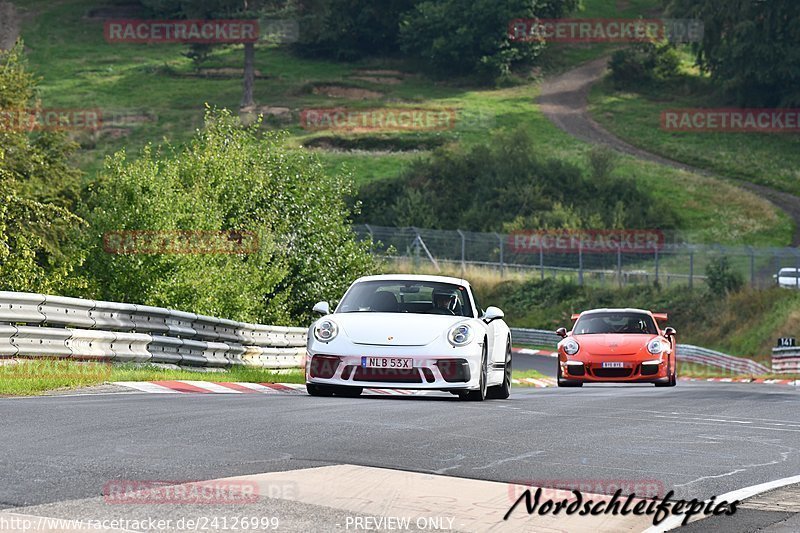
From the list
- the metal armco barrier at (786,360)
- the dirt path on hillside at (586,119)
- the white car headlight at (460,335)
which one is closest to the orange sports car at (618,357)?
the white car headlight at (460,335)

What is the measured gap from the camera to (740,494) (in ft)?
27.9

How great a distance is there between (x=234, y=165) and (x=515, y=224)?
3494cm

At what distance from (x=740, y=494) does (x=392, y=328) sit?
260 inches

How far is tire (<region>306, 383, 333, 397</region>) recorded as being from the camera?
1513 centimetres

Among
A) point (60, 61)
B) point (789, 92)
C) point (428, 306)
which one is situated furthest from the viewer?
point (60, 61)

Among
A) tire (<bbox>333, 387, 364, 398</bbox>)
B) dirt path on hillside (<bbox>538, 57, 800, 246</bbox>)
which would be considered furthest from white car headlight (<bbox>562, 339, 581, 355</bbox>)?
dirt path on hillside (<bbox>538, 57, 800, 246</bbox>)

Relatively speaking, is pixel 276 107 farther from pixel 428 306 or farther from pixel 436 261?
pixel 428 306

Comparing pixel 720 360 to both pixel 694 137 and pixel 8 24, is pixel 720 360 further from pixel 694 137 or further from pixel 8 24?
pixel 8 24

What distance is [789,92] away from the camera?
8394 centimetres

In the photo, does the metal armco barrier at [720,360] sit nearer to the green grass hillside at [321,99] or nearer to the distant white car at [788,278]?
the distant white car at [788,278]

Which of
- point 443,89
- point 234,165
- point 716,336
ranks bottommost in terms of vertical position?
point 716,336

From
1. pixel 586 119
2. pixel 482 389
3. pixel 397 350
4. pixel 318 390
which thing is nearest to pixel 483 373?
pixel 482 389

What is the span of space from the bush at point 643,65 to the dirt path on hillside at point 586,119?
98.2 inches

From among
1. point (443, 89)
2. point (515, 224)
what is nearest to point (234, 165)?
point (515, 224)
